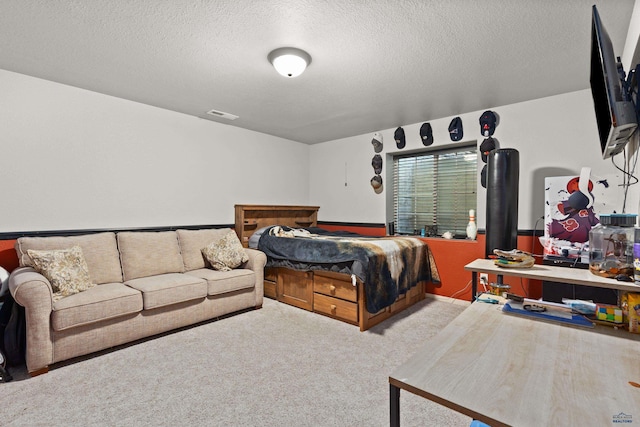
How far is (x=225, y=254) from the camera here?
3506 mm

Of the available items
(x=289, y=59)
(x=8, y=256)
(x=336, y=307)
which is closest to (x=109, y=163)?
(x=8, y=256)

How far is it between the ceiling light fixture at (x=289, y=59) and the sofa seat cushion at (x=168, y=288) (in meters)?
2.10

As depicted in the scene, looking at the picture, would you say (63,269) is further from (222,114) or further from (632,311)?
(632,311)

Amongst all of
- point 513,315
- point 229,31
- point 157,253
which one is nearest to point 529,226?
point 513,315

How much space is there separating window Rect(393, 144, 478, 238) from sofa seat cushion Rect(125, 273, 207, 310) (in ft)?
9.97

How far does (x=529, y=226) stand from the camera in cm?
338

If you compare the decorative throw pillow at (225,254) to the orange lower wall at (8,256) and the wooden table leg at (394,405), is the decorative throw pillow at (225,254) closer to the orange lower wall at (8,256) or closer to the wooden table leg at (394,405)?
the orange lower wall at (8,256)

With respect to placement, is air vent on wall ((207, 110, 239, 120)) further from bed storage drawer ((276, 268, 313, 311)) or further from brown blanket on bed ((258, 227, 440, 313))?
bed storage drawer ((276, 268, 313, 311))

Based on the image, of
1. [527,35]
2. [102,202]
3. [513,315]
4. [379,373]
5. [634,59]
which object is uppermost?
[527,35]

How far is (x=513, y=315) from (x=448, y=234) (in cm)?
273

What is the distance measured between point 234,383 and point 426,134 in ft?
11.8

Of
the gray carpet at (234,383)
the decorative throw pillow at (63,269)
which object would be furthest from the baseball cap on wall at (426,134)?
the decorative throw pillow at (63,269)

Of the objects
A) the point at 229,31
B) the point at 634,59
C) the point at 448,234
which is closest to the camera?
the point at 634,59

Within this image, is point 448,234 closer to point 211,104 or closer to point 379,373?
point 379,373
